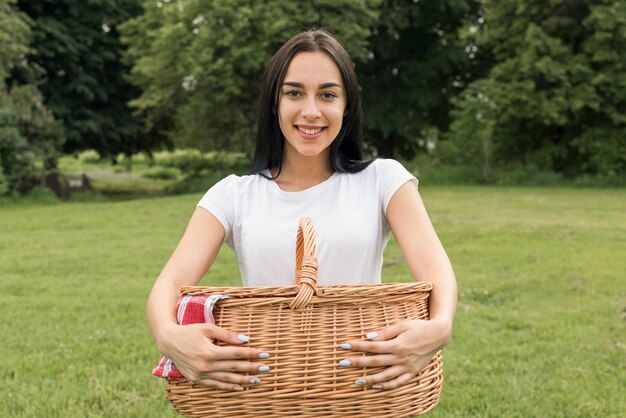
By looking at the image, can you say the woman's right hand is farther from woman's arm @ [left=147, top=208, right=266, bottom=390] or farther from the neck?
the neck

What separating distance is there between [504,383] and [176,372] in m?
3.01

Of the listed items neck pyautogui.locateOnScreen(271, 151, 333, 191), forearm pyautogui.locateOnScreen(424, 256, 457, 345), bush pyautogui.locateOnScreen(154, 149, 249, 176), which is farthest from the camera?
bush pyautogui.locateOnScreen(154, 149, 249, 176)

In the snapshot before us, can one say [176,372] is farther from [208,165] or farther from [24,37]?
[208,165]

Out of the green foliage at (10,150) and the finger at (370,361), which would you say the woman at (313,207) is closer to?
the finger at (370,361)

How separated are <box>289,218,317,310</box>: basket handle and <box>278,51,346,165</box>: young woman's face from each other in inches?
14.1

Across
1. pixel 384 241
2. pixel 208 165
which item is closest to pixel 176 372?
pixel 384 241

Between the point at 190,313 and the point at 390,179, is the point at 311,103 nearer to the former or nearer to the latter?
the point at 390,179

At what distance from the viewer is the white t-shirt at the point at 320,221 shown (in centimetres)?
205

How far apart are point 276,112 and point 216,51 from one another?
17869mm

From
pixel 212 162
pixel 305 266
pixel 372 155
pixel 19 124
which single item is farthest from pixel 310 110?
pixel 212 162

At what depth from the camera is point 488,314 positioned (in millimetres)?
5836

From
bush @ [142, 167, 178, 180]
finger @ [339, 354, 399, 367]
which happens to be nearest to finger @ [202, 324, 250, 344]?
finger @ [339, 354, 399, 367]

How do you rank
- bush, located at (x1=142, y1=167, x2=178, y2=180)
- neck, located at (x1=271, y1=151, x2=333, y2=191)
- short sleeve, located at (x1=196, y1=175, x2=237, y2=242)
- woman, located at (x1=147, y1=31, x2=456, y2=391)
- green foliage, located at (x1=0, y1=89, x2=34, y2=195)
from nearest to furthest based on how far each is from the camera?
woman, located at (x1=147, y1=31, x2=456, y2=391) → short sleeve, located at (x1=196, y1=175, x2=237, y2=242) → neck, located at (x1=271, y1=151, x2=333, y2=191) → green foliage, located at (x1=0, y1=89, x2=34, y2=195) → bush, located at (x1=142, y1=167, x2=178, y2=180)

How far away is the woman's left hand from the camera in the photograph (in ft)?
5.51
